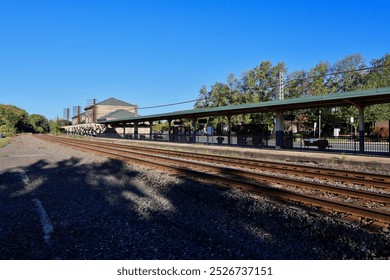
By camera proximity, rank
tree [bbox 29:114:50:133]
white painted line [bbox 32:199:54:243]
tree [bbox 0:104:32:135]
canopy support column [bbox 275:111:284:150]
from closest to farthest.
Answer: white painted line [bbox 32:199:54:243] < canopy support column [bbox 275:111:284:150] < tree [bbox 0:104:32:135] < tree [bbox 29:114:50:133]

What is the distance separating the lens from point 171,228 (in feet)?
18.5

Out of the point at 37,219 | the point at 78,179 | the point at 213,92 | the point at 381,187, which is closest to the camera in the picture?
the point at 37,219

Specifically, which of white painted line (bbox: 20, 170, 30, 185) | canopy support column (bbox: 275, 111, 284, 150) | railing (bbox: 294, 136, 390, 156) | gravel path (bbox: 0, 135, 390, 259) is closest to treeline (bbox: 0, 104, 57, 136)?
canopy support column (bbox: 275, 111, 284, 150)

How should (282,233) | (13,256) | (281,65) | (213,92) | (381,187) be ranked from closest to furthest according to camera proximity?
1. (13,256)
2. (282,233)
3. (381,187)
4. (281,65)
5. (213,92)

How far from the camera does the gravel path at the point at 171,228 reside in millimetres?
4543

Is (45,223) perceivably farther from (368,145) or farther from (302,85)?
(302,85)

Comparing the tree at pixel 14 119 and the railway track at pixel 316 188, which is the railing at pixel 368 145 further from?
the tree at pixel 14 119

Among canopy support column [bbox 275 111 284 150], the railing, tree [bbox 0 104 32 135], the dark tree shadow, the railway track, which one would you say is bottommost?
the dark tree shadow

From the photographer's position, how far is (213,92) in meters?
66.9

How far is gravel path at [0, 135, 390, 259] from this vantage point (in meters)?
4.54

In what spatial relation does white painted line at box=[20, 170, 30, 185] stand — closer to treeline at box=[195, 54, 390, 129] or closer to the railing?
the railing
